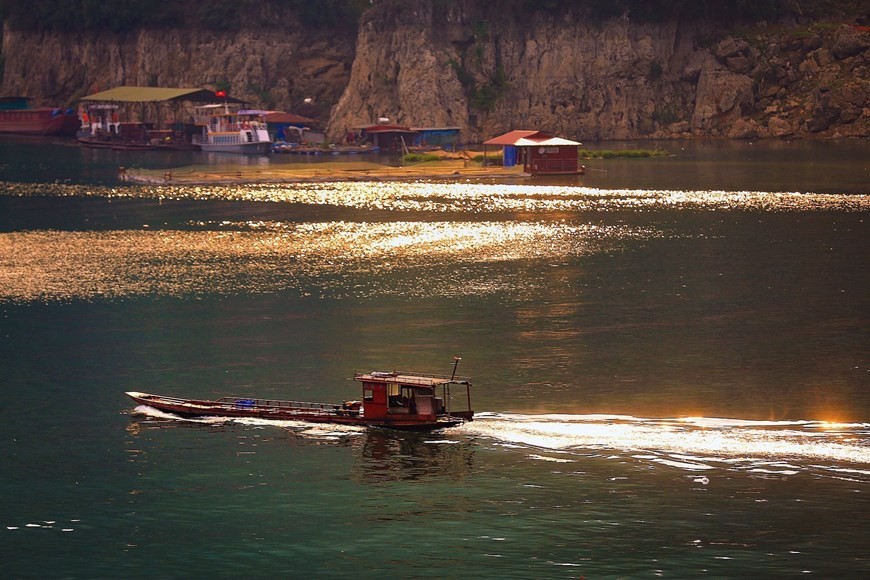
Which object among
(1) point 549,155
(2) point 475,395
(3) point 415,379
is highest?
(1) point 549,155

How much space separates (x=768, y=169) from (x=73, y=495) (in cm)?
13733

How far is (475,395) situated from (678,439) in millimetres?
10928

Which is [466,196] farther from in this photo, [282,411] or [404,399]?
[404,399]

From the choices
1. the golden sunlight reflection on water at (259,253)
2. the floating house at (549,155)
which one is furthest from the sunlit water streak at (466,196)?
the golden sunlight reflection on water at (259,253)

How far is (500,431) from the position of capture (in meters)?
59.0

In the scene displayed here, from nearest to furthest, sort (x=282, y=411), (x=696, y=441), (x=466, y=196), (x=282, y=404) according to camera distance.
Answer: (x=696, y=441) → (x=282, y=411) → (x=282, y=404) → (x=466, y=196)

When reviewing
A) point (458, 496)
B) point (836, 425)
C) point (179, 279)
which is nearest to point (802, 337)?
point (836, 425)

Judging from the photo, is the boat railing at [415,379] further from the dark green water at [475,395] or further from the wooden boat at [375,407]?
the dark green water at [475,395]

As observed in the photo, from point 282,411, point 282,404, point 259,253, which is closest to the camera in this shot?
point 282,411

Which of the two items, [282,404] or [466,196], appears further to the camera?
[466,196]

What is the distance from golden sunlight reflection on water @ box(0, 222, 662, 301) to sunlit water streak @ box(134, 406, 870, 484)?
1335 inches

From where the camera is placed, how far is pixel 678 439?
57.2m

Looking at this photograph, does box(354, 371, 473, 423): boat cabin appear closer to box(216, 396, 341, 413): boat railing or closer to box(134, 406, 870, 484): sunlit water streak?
box(134, 406, 870, 484): sunlit water streak

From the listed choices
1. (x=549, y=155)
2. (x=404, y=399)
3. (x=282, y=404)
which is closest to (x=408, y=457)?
(x=404, y=399)
